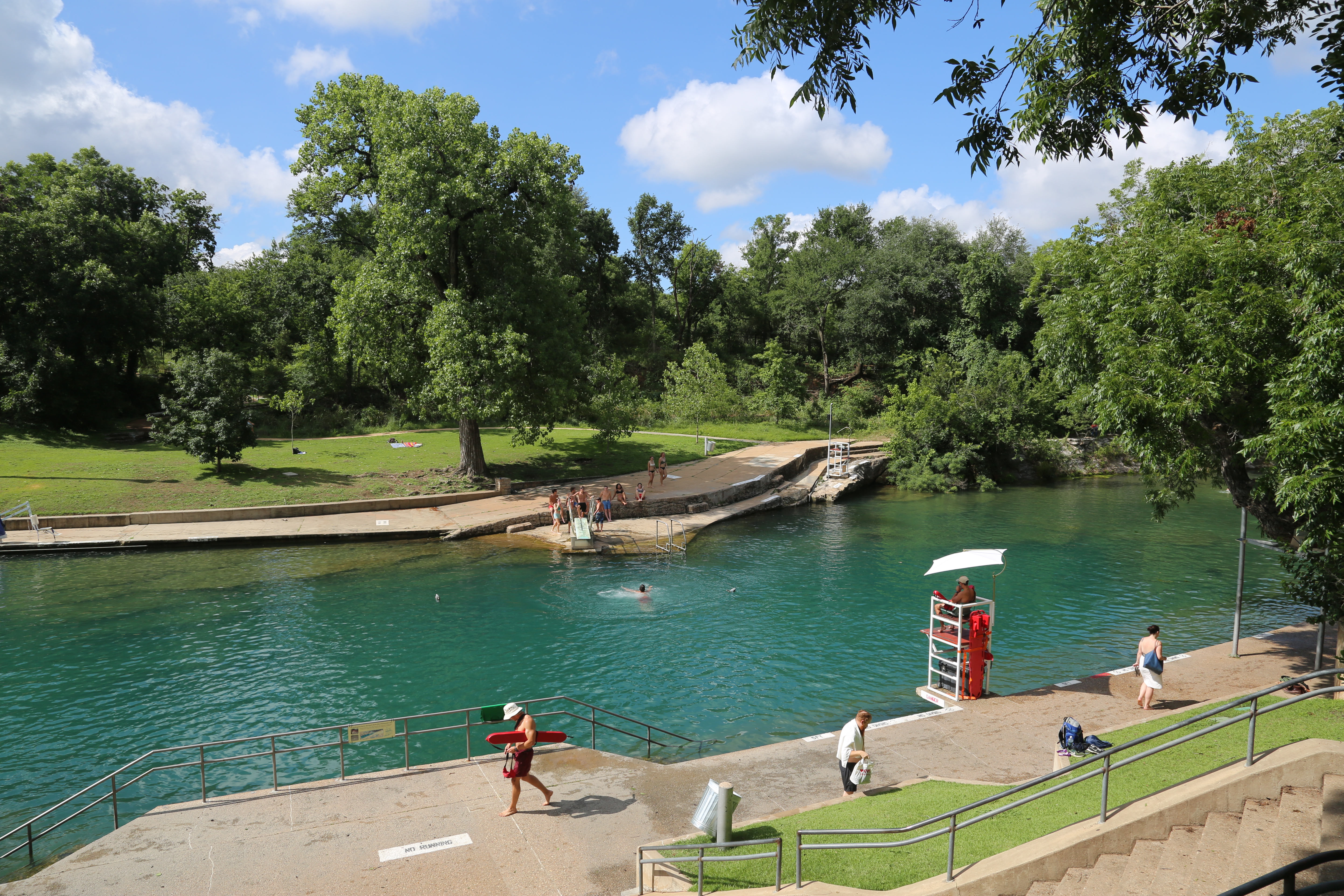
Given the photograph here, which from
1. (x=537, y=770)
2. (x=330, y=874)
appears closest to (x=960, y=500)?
(x=537, y=770)

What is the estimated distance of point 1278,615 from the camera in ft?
67.6

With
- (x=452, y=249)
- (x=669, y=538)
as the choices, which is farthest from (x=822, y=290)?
(x=669, y=538)

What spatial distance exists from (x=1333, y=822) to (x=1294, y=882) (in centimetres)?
420

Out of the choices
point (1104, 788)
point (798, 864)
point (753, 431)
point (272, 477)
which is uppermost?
point (753, 431)

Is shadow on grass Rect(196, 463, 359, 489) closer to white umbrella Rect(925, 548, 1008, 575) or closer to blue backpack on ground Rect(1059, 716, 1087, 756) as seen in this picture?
white umbrella Rect(925, 548, 1008, 575)

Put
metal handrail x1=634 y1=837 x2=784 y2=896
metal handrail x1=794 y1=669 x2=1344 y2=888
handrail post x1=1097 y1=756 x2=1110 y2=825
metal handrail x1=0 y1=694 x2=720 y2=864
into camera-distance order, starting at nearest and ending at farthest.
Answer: metal handrail x1=794 y1=669 x2=1344 y2=888, handrail post x1=1097 y1=756 x2=1110 y2=825, metal handrail x1=634 y1=837 x2=784 y2=896, metal handrail x1=0 y1=694 x2=720 y2=864

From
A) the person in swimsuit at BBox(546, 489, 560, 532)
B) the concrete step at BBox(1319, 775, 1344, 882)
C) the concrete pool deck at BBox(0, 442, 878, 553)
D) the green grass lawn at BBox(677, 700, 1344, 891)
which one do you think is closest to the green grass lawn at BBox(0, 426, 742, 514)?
the concrete pool deck at BBox(0, 442, 878, 553)

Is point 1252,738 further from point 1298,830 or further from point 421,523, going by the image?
point 421,523

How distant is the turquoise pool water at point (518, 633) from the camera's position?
565 inches

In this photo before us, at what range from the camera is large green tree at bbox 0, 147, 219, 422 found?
3712 centimetres

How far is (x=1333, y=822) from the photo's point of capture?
7.22m

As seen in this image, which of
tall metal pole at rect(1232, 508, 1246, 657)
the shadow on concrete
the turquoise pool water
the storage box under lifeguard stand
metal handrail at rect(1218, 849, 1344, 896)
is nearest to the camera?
metal handrail at rect(1218, 849, 1344, 896)

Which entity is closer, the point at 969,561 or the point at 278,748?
the point at 278,748

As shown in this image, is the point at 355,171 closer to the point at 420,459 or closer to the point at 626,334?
the point at 420,459
